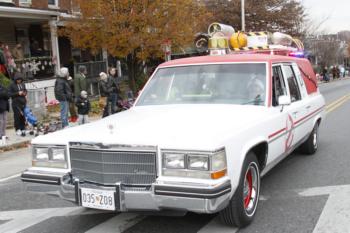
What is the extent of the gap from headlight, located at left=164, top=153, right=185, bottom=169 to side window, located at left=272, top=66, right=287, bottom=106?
208 centimetres

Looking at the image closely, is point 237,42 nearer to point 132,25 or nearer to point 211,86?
point 211,86

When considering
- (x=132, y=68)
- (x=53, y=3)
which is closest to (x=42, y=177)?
(x=132, y=68)

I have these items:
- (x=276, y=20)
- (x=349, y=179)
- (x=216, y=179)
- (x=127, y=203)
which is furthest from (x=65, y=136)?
(x=276, y=20)

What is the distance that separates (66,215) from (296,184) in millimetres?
3022

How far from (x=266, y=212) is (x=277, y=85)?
5.85ft

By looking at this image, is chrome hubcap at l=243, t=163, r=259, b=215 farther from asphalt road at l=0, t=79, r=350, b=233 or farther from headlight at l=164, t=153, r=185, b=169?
headlight at l=164, t=153, r=185, b=169

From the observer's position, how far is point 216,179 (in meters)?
4.07

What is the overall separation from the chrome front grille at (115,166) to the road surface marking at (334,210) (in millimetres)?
1782

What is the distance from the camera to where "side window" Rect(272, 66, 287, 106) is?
5.90 m

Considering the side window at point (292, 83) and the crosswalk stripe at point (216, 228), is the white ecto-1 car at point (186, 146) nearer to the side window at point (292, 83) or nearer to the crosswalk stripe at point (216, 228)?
the crosswalk stripe at point (216, 228)

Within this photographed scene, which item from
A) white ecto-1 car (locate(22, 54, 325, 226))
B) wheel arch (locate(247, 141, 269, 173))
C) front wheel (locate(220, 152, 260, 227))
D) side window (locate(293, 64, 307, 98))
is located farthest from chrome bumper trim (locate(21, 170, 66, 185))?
side window (locate(293, 64, 307, 98))

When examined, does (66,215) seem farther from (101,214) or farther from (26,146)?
(26,146)

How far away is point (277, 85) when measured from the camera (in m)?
6.18

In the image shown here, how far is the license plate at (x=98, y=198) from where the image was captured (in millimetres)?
4270
